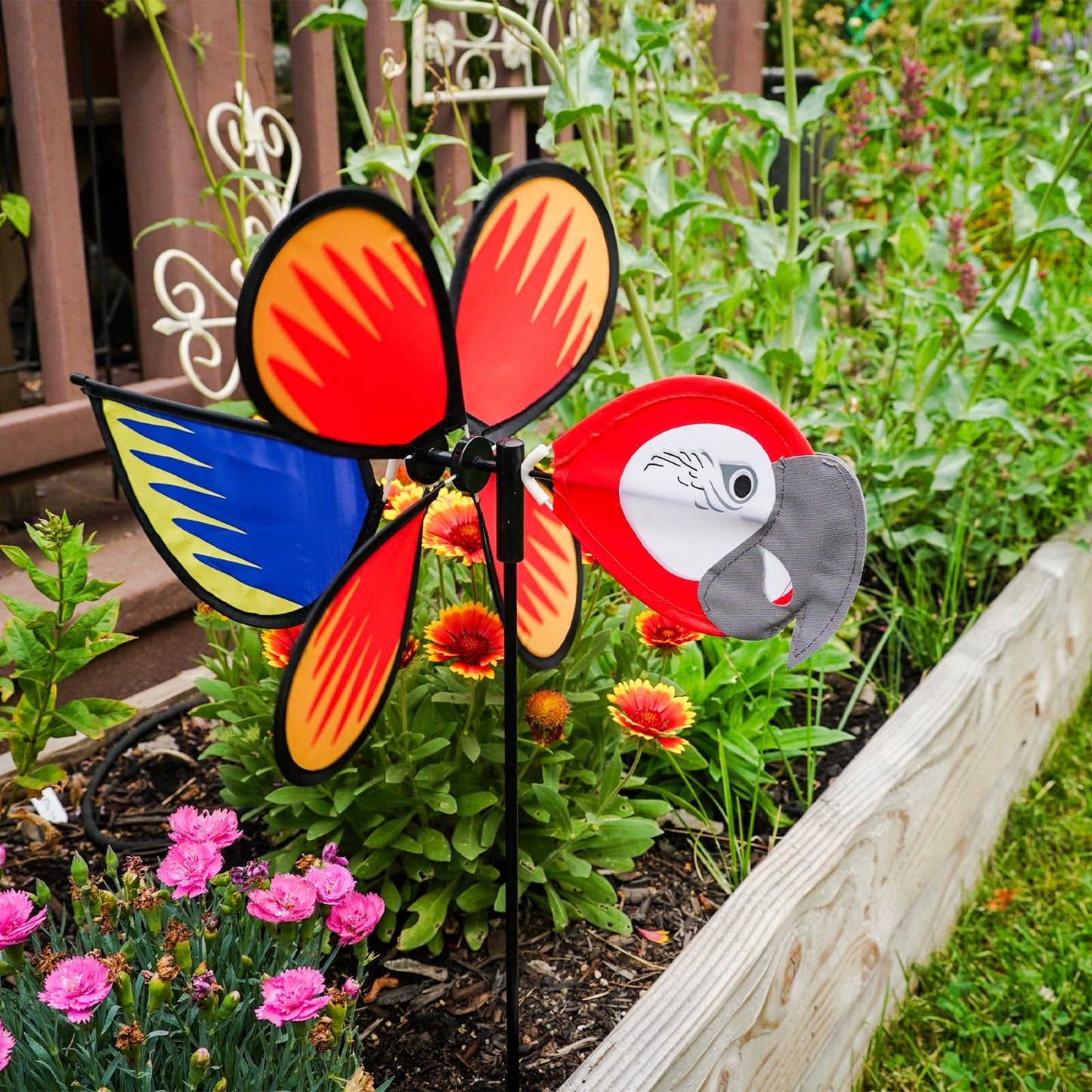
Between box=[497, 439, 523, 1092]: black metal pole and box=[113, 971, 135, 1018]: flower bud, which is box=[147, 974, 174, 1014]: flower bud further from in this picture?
box=[497, 439, 523, 1092]: black metal pole

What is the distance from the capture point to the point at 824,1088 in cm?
155

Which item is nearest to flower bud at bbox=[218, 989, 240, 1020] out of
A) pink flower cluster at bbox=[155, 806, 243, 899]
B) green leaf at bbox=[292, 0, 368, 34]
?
pink flower cluster at bbox=[155, 806, 243, 899]

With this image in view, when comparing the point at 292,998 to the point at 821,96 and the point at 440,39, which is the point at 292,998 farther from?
the point at 440,39

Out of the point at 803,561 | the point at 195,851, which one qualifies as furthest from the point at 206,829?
the point at 803,561

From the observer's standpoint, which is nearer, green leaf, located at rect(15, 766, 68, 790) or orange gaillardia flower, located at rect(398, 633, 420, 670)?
orange gaillardia flower, located at rect(398, 633, 420, 670)

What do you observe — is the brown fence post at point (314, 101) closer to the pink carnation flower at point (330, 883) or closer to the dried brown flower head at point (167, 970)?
the pink carnation flower at point (330, 883)

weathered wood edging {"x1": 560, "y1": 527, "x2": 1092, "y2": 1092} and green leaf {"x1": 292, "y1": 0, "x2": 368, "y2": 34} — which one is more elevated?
green leaf {"x1": 292, "y1": 0, "x2": 368, "y2": 34}

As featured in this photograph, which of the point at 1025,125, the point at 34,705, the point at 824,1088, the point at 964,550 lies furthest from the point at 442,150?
the point at 1025,125

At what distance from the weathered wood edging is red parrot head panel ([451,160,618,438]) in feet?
2.10

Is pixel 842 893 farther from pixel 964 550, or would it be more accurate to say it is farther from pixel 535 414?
pixel 964 550

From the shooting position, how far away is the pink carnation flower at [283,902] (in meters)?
0.95

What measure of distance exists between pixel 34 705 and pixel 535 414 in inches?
26.6

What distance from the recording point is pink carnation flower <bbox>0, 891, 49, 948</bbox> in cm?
94

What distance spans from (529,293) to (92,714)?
690 mm
